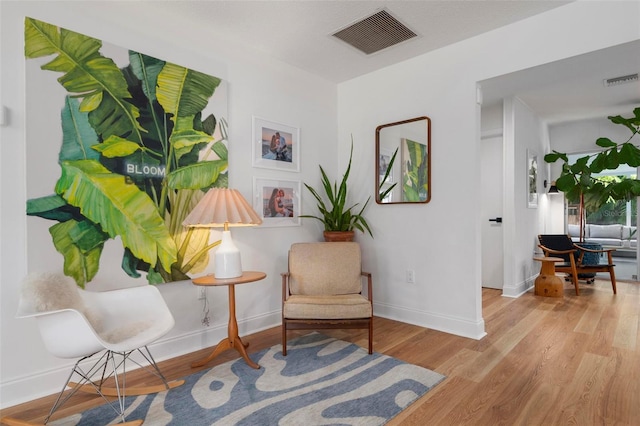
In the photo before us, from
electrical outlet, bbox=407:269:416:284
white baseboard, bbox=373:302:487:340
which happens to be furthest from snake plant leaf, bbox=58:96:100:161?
white baseboard, bbox=373:302:487:340

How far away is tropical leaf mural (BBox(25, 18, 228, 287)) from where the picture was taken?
223 cm

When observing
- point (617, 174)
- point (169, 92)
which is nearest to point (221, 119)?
point (169, 92)

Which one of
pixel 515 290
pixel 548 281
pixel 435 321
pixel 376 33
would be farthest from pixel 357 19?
pixel 548 281

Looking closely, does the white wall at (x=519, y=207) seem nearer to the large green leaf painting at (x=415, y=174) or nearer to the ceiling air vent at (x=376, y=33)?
the large green leaf painting at (x=415, y=174)

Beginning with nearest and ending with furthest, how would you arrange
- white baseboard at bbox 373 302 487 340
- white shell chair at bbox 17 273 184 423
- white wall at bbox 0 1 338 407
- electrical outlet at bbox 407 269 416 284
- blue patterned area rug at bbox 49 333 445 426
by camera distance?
1. white shell chair at bbox 17 273 184 423
2. blue patterned area rug at bbox 49 333 445 426
3. white wall at bbox 0 1 338 407
4. white baseboard at bbox 373 302 487 340
5. electrical outlet at bbox 407 269 416 284

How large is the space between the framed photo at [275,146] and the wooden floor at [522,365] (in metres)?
1.65

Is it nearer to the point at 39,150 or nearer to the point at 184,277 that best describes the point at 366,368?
the point at 184,277

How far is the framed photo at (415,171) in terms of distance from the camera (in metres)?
3.42

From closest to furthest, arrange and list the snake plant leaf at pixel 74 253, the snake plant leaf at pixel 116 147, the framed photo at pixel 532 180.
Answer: the snake plant leaf at pixel 74 253 → the snake plant leaf at pixel 116 147 → the framed photo at pixel 532 180

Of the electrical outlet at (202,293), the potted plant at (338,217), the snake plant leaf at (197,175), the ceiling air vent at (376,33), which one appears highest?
the ceiling air vent at (376,33)

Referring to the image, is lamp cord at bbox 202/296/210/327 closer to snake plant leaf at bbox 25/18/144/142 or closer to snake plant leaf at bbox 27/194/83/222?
snake plant leaf at bbox 27/194/83/222

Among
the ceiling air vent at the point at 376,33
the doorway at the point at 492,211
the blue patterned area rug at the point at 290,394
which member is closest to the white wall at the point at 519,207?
the doorway at the point at 492,211

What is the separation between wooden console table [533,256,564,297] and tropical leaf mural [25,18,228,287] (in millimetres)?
4198

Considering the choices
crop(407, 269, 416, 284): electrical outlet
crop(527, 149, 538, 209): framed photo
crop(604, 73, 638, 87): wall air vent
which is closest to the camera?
crop(407, 269, 416, 284): electrical outlet
